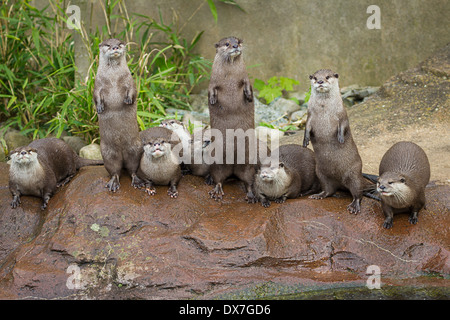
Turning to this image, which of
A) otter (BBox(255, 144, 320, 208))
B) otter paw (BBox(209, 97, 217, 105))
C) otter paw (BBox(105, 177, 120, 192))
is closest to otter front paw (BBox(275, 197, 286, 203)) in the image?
otter (BBox(255, 144, 320, 208))

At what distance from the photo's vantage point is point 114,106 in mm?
4148

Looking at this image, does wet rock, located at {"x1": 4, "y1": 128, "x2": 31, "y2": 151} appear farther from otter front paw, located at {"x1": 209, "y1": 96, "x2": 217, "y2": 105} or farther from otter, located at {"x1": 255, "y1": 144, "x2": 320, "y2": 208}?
otter, located at {"x1": 255, "y1": 144, "x2": 320, "y2": 208}

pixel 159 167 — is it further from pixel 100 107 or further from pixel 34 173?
pixel 34 173

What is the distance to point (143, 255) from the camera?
12.0 feet

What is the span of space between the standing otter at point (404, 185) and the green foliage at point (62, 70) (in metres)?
2.23

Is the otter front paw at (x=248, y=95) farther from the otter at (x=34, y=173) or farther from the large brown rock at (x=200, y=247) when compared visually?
the otter at (x=34, y=173)

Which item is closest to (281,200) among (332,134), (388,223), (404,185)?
(332,134)

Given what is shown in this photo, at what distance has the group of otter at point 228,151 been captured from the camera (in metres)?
4.08

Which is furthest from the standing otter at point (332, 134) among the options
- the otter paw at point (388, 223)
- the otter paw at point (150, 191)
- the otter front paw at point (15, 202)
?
the otter front paw at point (15, 202)

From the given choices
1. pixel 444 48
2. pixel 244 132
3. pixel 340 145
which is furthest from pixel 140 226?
pixel 444 48

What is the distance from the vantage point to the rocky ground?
3504mm

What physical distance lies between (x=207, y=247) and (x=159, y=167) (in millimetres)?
745
